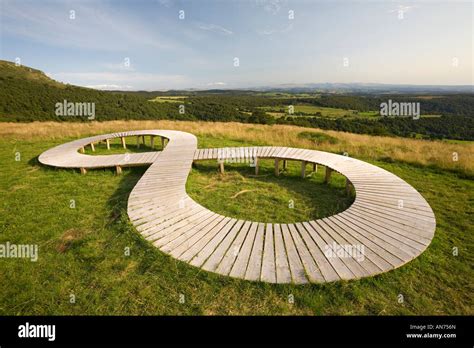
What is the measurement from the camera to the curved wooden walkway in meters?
2.65

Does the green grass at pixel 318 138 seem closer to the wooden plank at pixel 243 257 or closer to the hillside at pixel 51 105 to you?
the wooden plank at pixel 243 257

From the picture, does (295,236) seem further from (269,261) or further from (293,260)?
(269,261)

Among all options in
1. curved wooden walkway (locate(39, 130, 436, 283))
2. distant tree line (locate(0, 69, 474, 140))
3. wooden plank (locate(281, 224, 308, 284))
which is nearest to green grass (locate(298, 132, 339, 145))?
curved wooden walkway (locate(39, 130, 436, 283))

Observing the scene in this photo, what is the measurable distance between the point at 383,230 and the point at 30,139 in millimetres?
14821

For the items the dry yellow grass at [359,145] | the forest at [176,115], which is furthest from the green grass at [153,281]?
the forest at [176,115]

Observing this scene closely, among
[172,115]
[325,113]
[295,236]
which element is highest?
[325,113]

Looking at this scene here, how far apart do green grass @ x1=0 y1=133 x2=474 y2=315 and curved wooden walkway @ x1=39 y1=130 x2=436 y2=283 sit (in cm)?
15

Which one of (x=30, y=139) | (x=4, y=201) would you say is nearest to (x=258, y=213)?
(x=4, y=201)

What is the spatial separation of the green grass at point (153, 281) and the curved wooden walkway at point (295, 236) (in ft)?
0.48

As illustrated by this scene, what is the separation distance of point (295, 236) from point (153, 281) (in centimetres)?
198

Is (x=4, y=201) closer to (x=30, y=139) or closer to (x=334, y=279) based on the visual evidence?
(x=334, y=279)

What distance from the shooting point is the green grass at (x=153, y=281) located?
2357 millimetres

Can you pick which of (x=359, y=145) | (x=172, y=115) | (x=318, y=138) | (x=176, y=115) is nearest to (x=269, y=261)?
(x=359, y=145)

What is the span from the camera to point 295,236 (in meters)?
Answer: 3.17
